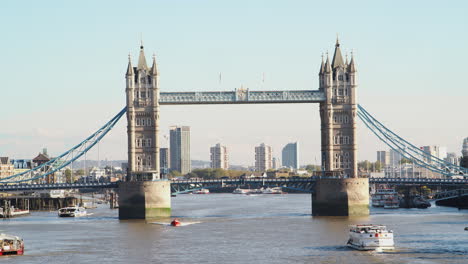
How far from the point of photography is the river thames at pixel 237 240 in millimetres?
87188

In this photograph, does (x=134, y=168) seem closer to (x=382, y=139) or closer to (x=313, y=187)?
(x=313, y=187)

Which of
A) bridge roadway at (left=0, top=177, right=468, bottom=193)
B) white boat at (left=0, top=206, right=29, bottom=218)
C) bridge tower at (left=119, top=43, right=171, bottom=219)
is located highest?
bridge tower at (left=119, top=43, right=171, bottom=219)

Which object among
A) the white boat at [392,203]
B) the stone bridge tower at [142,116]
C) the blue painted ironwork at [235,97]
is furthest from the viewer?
the white boat at [392,203]

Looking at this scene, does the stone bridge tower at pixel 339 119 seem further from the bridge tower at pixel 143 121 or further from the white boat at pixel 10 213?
the white boat at pixel 10 213

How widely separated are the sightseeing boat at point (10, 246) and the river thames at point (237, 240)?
1111 mm

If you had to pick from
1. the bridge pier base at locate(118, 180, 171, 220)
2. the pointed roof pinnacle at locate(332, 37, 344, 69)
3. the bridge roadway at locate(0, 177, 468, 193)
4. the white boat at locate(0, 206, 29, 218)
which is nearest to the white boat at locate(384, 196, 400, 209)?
the bridge roadway at locate(0, 177, 468, 193)

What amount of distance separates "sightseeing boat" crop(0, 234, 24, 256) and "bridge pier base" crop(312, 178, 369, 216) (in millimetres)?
61690

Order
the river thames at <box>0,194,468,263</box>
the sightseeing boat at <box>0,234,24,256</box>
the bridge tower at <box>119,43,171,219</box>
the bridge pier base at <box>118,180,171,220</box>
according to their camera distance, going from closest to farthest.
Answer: the river thames at <box>0,194,468,263</box> → the sightseeing boat at <box>0,234,24,256</box> → the bridge pier base at <box>118,180,171,220</box> → the bridge tower at <box>119,43,171,219</box>

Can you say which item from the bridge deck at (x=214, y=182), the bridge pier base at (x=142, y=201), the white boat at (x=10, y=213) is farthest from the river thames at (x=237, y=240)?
the white boat at (x=10, y=213)

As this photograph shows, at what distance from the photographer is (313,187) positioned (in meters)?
151

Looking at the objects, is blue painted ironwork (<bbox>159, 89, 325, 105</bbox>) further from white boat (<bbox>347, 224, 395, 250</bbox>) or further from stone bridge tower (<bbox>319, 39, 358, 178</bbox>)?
white boat (<bbox>347, 224, 395, 250</bbox>)

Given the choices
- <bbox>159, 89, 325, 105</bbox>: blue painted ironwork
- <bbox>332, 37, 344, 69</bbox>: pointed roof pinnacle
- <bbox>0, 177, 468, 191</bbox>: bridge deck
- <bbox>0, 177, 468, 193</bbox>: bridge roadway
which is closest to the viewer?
<bbox>159, 89, 325, 105</bbox>: blue painted ironwork

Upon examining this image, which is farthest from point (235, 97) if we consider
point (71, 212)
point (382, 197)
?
point (382, 197)

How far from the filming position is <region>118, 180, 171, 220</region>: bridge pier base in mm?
141750
